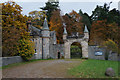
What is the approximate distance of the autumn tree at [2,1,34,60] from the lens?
419 inches

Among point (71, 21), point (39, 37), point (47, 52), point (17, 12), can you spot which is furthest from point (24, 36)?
point (71, 21)

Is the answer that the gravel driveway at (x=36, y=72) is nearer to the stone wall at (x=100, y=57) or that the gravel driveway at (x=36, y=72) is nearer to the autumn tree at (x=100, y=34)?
the stone wall at (x=100, y=57)

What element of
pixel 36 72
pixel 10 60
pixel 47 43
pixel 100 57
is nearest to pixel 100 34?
pixel 100 57

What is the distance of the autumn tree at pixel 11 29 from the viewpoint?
34.9 ft

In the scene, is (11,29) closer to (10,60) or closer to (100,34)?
(10,60)

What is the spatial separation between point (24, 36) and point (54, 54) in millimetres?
10026

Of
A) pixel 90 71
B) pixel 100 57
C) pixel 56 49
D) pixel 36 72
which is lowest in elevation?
pixel 100 57

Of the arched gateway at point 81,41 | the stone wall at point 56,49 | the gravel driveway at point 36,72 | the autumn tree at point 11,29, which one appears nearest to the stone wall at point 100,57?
the arched gateway at point 81,41

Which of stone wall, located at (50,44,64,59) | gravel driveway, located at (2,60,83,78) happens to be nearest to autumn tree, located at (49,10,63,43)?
stone wall, located at (50,44,64,59)

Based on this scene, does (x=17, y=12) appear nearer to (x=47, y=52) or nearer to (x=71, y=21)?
(x=47, y=52)

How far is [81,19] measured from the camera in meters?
36.2

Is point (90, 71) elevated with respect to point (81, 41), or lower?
lower

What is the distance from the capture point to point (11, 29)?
11.4m

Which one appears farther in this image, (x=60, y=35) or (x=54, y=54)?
(x=60, y=35)
